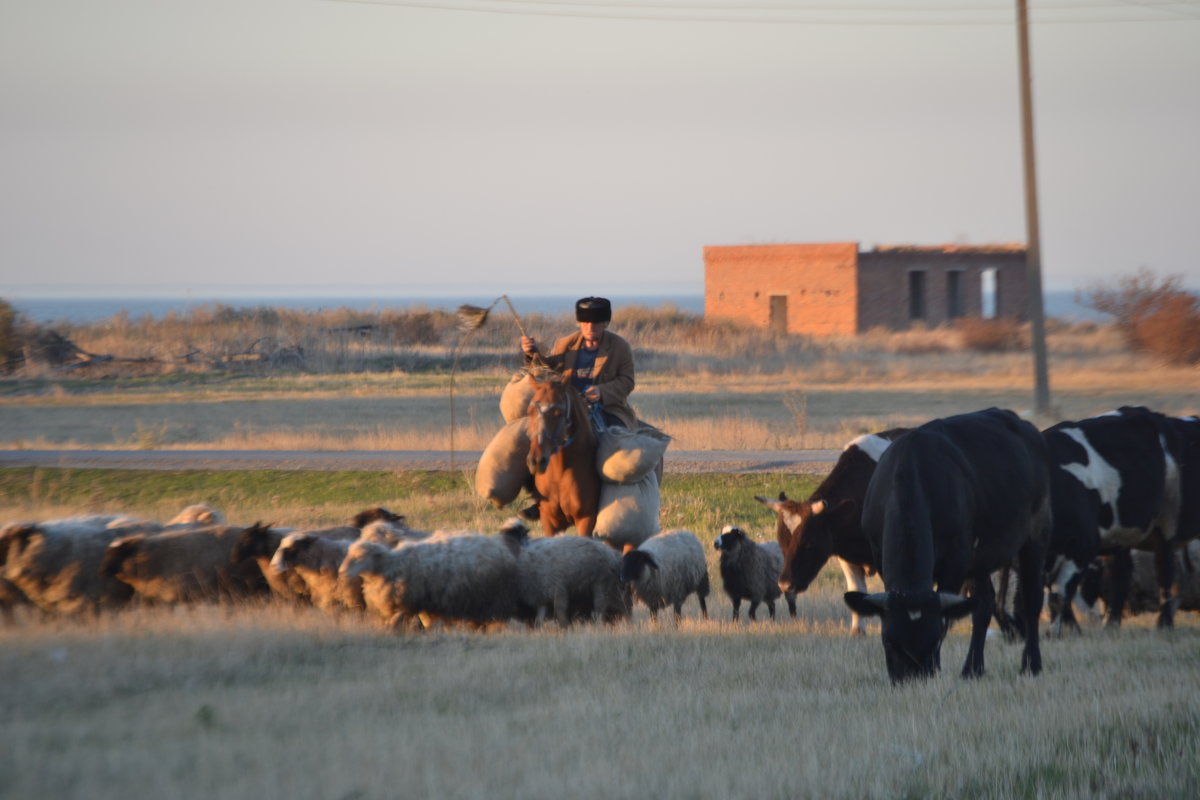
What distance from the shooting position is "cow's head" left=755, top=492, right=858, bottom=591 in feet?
35.6

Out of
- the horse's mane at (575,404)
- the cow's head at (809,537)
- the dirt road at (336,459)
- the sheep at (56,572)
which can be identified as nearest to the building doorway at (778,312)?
the dirt road at (336,459)

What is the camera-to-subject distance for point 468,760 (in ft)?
22.2

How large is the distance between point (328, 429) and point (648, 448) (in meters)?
17.8

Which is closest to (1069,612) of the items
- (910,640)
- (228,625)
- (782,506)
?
(782,506)

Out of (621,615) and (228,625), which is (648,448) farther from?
(228,625)

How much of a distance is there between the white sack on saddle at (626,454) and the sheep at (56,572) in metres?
4.62

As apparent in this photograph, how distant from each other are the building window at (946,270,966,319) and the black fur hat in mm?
44025

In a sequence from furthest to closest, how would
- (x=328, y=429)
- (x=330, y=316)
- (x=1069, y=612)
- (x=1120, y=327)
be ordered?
(x=330, y=316), (x=1120, y=327), (x=328, y=429), (x=1069, y=612)

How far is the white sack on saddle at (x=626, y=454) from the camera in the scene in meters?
12.6

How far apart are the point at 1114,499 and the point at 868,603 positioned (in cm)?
362

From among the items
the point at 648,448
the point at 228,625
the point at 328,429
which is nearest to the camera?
the point at 228,625

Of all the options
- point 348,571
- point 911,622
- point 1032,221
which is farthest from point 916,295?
point 911,622

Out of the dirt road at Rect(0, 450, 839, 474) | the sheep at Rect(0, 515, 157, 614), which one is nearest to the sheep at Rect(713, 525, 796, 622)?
the sheep at Rect(0, 515, 157, 614)

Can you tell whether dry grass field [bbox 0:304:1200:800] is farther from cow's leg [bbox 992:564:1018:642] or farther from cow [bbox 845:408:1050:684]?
cow's leg [bbox 992:564:1018:642]
